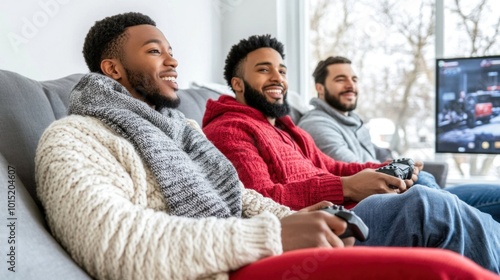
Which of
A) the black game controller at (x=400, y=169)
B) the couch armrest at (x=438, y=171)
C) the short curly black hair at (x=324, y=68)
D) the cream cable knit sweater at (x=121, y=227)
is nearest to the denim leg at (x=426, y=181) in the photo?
the black game controller at (x=400, y=169)

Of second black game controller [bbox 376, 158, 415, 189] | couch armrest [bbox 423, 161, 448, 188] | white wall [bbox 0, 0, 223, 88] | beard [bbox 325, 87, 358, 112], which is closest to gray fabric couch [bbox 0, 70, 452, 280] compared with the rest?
white wall [bbox 0, 0, 223, 88]

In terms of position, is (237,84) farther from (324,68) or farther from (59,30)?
(324,68)

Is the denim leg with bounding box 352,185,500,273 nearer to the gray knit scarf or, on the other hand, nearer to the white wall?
the gray knit scarf

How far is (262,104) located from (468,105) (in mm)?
1218

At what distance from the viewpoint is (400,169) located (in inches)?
63.1

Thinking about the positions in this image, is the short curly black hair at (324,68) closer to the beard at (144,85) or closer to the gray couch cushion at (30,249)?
the beard at (144,85)

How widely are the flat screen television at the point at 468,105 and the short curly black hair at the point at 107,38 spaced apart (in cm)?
177

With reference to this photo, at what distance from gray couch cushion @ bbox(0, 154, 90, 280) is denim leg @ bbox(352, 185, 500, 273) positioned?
664 millimetres

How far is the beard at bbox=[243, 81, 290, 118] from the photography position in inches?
74.4

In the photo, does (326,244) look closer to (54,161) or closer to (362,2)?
(54,161)

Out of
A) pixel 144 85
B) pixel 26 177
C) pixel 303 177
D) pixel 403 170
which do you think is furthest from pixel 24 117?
pixel 403 170

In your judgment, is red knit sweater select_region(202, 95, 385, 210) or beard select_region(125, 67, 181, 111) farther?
red knit sweater select_region(202, 95, 385, 210)

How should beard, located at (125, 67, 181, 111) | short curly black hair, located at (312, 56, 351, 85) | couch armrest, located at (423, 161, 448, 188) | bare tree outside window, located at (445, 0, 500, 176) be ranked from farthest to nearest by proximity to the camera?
bare tree outside window, located at (445, 0, 500, 176) < short curly black hair, located at (312, 56, 351, 85) < couch armrest, located at (423, 161, 448, 188) < beard, located at (125, 67, 181, 111)

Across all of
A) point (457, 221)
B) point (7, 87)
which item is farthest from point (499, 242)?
point (7, 87)
